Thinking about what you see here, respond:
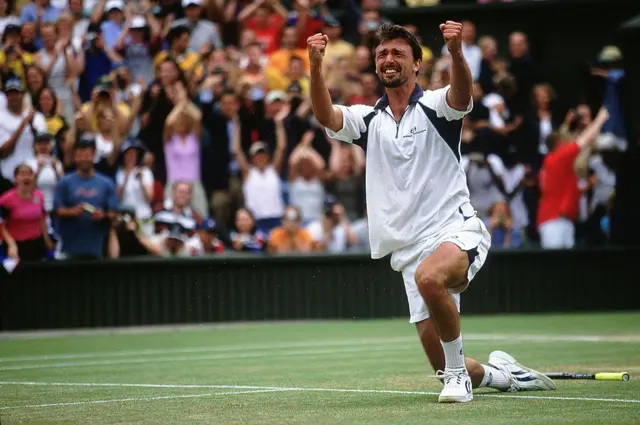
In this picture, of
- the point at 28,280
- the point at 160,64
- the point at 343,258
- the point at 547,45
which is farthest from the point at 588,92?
the point at 28,280

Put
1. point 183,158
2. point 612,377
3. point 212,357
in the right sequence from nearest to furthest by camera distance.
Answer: point 612,377 < point 212,357 < point 183,158

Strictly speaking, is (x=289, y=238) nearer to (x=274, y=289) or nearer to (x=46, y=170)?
(x=274, y=289)

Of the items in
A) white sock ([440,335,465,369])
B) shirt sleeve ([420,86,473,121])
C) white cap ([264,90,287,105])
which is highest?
white cap ([264,90,287,105])

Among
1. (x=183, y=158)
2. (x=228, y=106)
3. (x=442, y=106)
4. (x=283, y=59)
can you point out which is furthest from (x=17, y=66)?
(x=442, y=106)

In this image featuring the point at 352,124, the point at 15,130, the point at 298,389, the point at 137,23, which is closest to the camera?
the point at 352,124

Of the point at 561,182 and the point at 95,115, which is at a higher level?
the point at 95,115

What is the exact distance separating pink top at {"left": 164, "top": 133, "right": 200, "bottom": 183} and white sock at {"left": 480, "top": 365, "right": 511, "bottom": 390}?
1023 cm

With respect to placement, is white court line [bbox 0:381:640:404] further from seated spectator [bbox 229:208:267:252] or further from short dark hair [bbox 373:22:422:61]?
seated spectator [bbox 229:208:267:252]

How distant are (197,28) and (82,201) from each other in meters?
4.84

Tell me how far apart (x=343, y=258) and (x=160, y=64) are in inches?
153

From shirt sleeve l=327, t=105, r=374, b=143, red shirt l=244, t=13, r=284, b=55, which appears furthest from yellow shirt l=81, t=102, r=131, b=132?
shirt sleeve l=327, t=105, r=374, b=143

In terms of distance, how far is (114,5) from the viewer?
20.1m

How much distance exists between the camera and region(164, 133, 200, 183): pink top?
18.3 metres

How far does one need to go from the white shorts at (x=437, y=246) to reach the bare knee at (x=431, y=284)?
270mm
